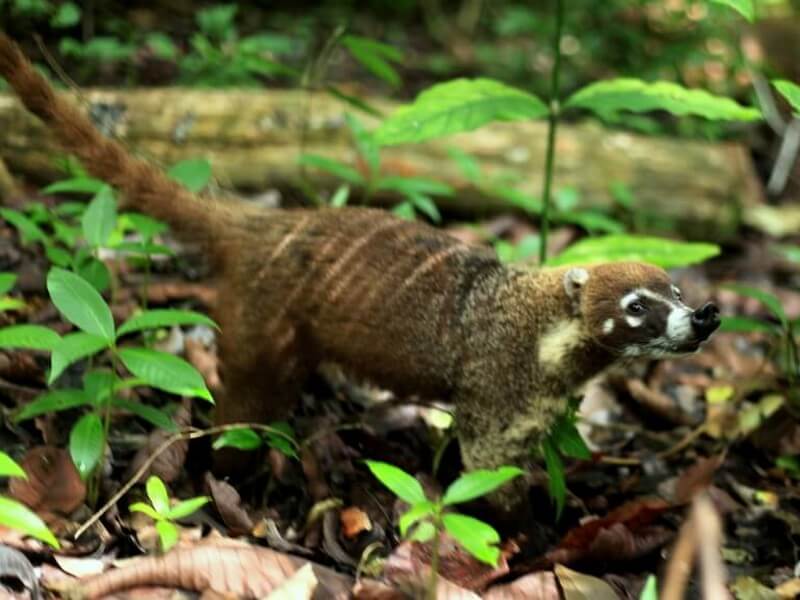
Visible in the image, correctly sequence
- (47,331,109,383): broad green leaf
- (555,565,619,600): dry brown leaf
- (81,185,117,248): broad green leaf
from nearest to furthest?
(47,331,109,383): broad green leaf, (555,565,619,600): dry brown leaf, (81,185,117,248): broad green leaf

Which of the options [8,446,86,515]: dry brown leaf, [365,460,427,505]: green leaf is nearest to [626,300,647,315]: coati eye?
[365,460,427,505]: green leaf

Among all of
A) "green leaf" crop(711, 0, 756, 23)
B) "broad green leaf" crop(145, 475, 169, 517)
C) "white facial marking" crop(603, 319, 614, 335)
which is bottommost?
"broad green leaf" crop(145, 475, 169, 517)

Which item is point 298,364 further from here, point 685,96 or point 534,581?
point 685,96

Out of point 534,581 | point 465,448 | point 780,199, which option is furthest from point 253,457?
point 780,199

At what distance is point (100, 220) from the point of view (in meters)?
4.11

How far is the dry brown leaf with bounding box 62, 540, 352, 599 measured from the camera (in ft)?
9.69

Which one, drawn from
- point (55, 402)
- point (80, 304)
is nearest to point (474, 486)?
point (80, 304)

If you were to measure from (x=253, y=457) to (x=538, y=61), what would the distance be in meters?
6.58

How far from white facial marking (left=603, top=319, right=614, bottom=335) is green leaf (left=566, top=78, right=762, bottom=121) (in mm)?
1048

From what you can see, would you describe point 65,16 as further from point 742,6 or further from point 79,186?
point 742,6

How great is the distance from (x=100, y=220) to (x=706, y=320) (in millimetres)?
2472

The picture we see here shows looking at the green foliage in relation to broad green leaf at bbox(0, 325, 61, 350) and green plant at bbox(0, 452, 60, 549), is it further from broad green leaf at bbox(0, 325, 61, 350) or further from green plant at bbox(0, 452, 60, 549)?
broad green leaf at bbox(0, 325, 61, 350)

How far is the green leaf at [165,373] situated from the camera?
3080mm

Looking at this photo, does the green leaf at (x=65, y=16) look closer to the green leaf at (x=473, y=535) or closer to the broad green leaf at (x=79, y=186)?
the broad green leaf at (x=79, y=186)
